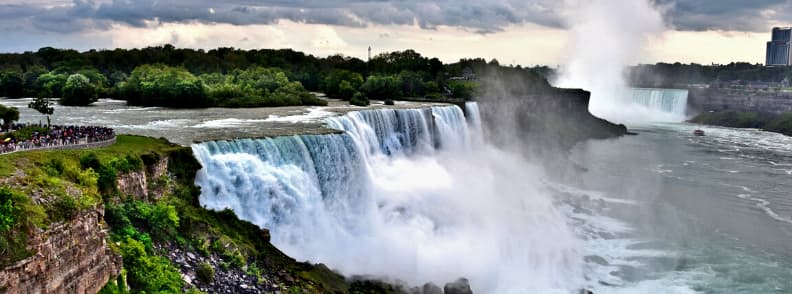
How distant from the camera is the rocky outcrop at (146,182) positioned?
16.9 meters

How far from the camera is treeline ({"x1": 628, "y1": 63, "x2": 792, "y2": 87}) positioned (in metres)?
137

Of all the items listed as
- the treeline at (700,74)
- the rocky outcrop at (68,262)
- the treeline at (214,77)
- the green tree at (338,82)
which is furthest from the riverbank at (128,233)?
the treeline at (700,74)

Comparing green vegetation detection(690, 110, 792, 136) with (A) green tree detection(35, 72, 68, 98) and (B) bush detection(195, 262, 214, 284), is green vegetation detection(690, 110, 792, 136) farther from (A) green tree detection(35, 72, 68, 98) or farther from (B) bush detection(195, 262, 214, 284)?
(B) bush detection(195, 262, 214, 284)

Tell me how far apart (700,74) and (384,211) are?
145 meters

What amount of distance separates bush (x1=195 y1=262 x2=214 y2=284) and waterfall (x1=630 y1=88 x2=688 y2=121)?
8826 centimetres

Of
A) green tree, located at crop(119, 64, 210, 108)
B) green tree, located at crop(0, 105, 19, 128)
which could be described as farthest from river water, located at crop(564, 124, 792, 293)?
green tree, located at crop(119, 64, 210, 108)

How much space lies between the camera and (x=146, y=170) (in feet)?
60.2

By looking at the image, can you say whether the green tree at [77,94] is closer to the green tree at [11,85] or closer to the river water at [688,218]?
the green tree at [11,85]

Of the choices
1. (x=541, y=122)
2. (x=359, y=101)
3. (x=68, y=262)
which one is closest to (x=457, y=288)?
(x=68, y=262)

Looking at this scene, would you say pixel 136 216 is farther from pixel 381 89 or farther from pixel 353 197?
pixel 381 89

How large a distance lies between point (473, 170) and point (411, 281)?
17.6 meters

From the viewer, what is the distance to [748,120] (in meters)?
83.2

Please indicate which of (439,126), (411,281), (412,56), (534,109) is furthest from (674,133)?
(411,281)

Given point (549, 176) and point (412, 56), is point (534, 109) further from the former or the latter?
point (412, 56)
